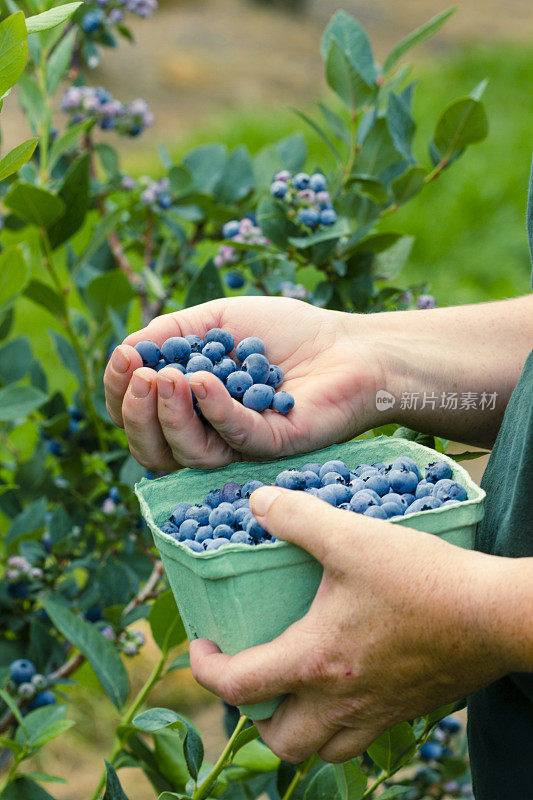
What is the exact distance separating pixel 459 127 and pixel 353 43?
21cm

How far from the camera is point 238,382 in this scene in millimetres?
930

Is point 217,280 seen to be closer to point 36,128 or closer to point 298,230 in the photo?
point 298,230

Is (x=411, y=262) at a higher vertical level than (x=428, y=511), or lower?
lower

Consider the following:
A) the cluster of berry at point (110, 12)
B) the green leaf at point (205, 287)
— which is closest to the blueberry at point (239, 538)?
the green leaf at point (205, 287)

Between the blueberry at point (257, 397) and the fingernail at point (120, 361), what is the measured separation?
0.41 feet

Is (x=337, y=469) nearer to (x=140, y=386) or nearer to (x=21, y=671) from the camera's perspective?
(x=140, y=386)

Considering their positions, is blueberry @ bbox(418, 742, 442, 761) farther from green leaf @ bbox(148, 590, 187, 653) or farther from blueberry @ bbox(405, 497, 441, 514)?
blueberry @ bbox(405, 497, 441, 514)

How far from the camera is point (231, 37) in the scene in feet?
25.3

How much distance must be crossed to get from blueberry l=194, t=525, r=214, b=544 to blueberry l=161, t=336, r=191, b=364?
9.4 inches

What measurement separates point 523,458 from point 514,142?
4119mm

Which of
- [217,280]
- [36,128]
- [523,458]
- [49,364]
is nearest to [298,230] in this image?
[217,280]

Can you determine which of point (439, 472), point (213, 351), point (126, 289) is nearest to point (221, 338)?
point (213, 351)

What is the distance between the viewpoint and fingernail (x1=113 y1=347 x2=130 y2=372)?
917mm

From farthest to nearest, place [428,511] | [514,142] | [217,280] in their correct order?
[514,142] → [217,280] → [428,511]
